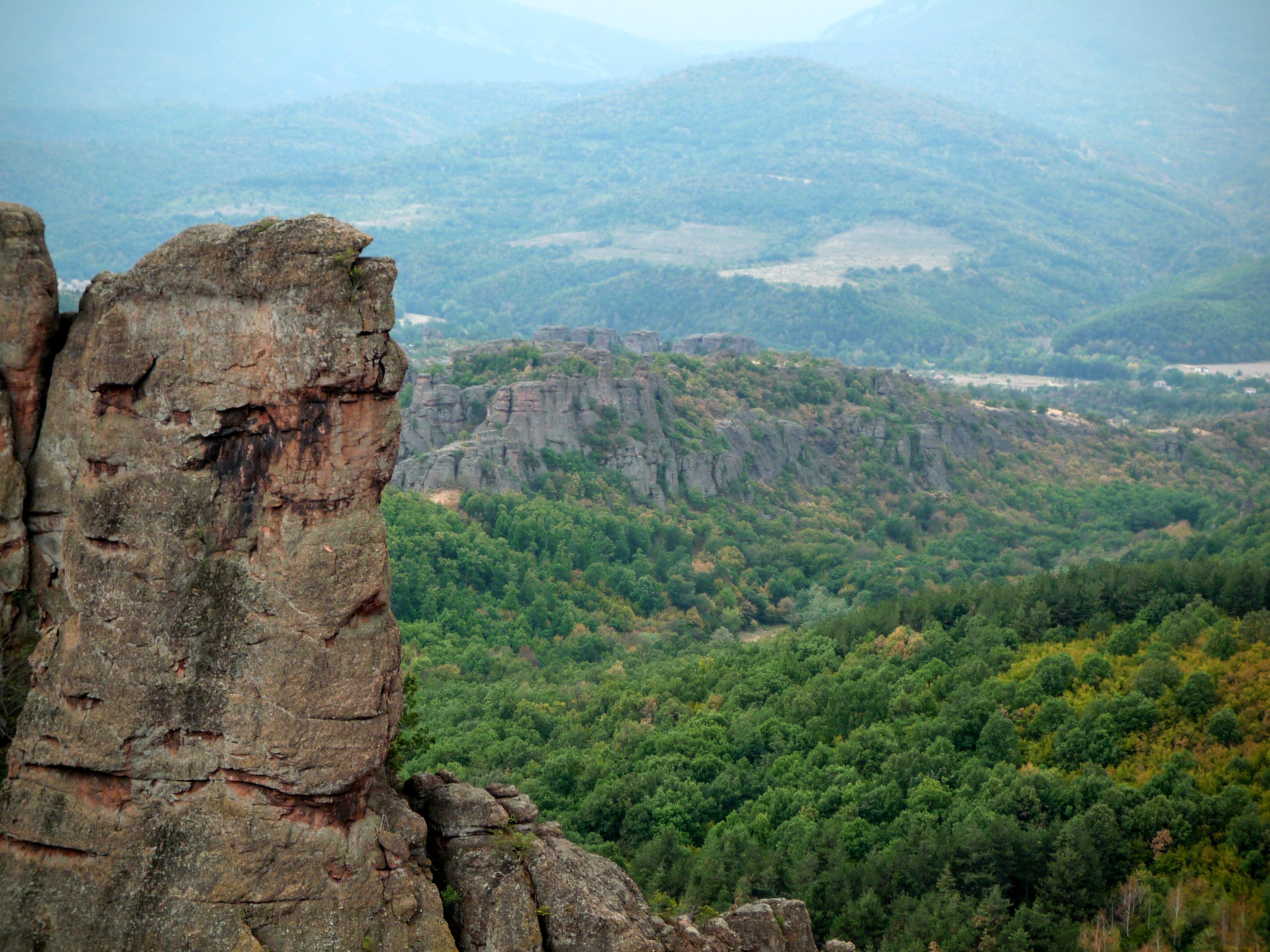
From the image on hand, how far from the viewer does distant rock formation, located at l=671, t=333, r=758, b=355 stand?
141125 millimetres

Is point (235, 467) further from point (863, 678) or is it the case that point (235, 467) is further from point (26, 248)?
point (863, 678)

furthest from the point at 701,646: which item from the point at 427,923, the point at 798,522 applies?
→ the point at 427,923

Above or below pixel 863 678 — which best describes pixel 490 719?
below

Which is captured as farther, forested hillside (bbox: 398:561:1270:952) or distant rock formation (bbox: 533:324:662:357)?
distant rock formation (bbox: 533:324:662:357)

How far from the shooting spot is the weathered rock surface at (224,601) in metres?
20.4

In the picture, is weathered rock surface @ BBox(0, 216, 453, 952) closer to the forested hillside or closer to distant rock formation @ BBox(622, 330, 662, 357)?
the forested hillside

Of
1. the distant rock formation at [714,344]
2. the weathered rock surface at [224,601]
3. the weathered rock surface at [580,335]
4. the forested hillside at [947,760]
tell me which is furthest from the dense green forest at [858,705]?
the distant rock formation at [714,344]

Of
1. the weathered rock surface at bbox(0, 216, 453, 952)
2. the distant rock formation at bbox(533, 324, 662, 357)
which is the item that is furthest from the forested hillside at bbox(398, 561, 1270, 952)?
the distant rock formation at bbox(533, 324, 662, 357)

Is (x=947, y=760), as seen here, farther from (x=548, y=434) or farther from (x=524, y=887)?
(x=548, y=434)

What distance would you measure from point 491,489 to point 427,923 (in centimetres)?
6187

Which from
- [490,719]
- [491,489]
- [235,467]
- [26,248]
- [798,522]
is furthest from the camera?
[798,522]

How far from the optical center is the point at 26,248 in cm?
2223

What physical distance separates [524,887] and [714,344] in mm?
125477

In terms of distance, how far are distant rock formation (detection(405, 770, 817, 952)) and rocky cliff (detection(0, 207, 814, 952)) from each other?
1.65 m
